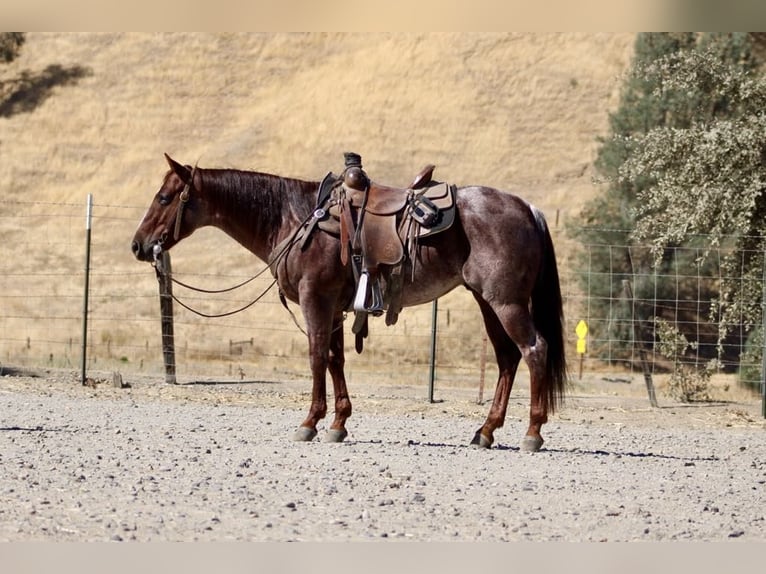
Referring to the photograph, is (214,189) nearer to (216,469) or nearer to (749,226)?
(216,469)

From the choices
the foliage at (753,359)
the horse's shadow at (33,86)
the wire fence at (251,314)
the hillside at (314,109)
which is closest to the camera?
the foliage at (753,359)

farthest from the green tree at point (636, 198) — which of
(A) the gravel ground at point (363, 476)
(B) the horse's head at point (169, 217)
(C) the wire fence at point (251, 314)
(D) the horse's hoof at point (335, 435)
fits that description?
(B) the horse's head at point (169, 217)

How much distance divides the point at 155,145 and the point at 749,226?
27636mm

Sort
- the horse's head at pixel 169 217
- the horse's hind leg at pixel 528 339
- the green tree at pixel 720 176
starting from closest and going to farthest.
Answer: the horse's hind leg at pixel 528 339 → the horse's head at pixel 169 217 → the green tree at pixel 720 176

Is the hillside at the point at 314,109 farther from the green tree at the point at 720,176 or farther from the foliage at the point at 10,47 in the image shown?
the green tree at the point at 720,176

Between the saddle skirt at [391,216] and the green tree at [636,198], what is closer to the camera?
the saddle skirt at [391,216]

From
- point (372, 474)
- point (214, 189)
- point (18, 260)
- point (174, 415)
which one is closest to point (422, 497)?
point (372, 474)

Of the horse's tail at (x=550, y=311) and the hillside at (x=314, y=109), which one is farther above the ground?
the hillside at (x=314, y=109)

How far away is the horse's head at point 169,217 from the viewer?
30.0 feet

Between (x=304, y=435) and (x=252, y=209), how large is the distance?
190cm

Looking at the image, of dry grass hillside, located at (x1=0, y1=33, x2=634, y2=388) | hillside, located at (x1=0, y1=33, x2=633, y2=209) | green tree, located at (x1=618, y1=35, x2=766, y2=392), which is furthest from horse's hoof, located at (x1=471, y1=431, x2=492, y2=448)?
hillside, located at (x1=0, y1=33, x2=633, y2=209)

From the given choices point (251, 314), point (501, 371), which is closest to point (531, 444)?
point (501, 371)

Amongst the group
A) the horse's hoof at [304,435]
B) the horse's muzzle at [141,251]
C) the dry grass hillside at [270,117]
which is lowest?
the horse's hoof at [304,435]

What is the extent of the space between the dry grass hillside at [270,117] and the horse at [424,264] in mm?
19832
